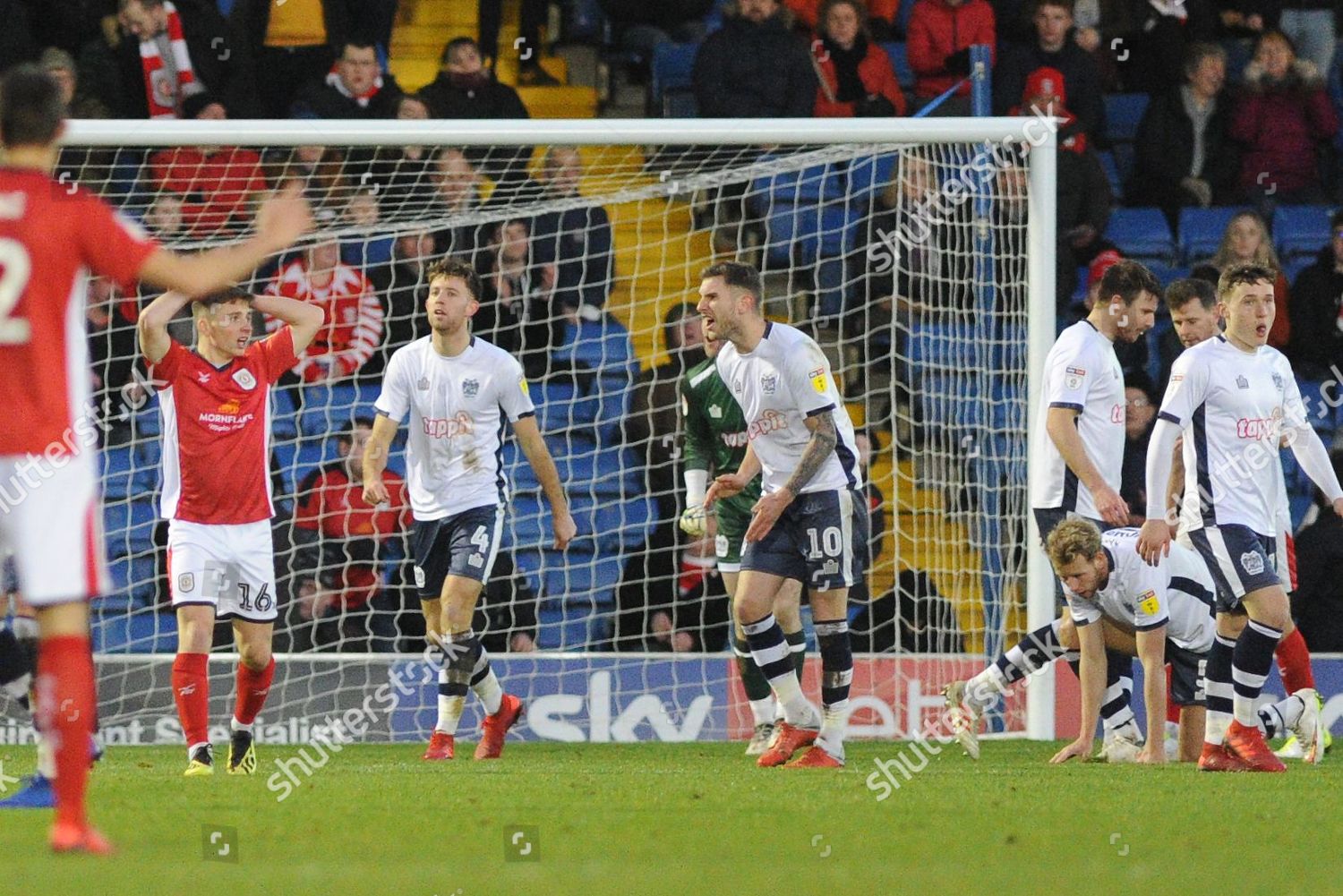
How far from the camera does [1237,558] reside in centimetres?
761

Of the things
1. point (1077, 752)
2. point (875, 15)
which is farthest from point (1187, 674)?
point (875, 15)

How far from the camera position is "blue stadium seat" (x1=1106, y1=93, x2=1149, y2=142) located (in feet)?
45.8

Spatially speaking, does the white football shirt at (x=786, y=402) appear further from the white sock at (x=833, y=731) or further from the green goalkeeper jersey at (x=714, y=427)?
the white sock at (x=833, y=731)

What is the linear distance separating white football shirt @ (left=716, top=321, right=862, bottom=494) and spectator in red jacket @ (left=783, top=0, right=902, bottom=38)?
6.10 meters

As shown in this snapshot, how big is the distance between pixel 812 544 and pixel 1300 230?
6533mm

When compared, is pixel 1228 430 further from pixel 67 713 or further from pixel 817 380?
pixel 67 713

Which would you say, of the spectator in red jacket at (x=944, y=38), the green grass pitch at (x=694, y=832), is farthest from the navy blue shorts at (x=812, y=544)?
the spectator in red jacket at (x=944, y=38)

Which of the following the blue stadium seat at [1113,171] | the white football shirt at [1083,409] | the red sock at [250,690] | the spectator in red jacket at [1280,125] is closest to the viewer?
the red sock at [250,690]

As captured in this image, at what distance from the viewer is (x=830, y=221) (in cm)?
1204

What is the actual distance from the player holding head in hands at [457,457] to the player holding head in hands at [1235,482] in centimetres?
269

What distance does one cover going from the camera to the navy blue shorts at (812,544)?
7793mm

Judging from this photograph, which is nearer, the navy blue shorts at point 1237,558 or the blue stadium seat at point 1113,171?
the navy blue shorts at point 1237,558

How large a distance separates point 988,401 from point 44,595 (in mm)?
A: 7033

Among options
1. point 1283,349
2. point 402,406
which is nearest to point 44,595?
point 402,406
